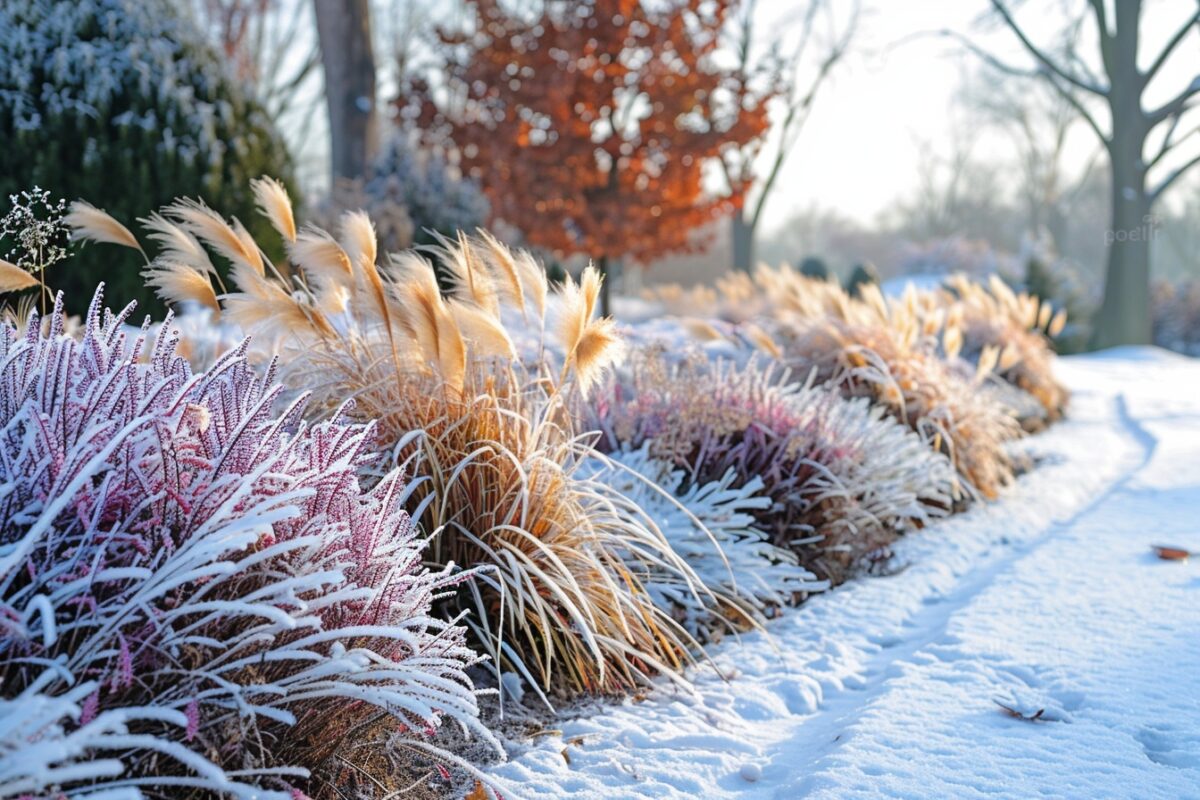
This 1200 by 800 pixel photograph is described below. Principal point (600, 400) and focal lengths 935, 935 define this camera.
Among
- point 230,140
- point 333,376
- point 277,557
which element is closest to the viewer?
point 277,557

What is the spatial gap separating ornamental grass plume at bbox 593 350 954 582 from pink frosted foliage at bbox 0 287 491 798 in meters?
1.87

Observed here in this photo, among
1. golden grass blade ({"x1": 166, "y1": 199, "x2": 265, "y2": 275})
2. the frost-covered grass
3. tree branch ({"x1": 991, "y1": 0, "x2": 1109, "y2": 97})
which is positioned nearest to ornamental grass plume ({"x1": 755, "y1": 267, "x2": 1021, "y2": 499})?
the frost-covered grass

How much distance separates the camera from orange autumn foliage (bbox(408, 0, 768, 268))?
924 centimetres

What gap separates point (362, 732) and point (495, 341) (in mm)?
909

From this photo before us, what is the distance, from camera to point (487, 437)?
2.55m

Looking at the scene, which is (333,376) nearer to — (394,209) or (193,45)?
(193,45)

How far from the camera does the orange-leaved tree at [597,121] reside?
924 centimetres

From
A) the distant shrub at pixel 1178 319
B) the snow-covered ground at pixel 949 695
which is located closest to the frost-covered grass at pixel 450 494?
the snow-covered ground at pixel 949 695

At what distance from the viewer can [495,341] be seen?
85.7 inches

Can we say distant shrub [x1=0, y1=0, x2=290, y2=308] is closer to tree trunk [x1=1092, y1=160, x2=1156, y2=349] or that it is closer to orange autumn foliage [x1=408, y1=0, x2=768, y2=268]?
orange autumn foliage [x1=408, y1=0, x2=768, y2=268]

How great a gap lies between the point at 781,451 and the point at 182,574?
2.61 metres

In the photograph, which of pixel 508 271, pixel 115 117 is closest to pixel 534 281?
pixel 508 271

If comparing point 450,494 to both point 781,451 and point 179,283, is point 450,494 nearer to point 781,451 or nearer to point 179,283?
point 179,283

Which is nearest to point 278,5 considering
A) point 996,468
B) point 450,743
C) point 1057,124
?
point 996,468
